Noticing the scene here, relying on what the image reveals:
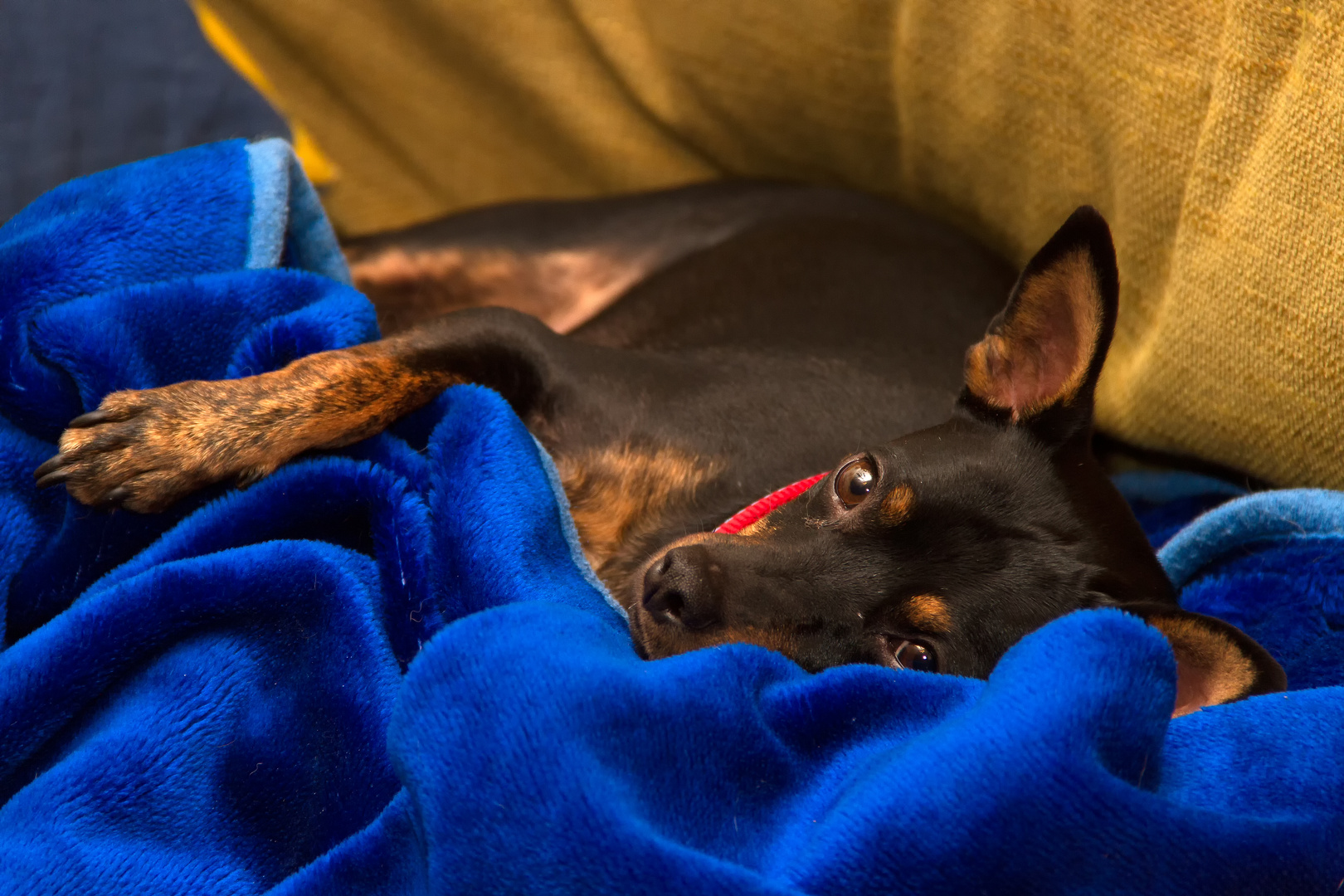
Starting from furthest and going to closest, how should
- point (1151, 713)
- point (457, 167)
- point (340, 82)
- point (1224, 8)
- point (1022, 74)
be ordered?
1. point (457, 167)
2. point (340, 82)
3. point (1022, 74)
4. point (1224, 8)
5. point (1151, 713)

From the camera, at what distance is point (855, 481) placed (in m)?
2.21

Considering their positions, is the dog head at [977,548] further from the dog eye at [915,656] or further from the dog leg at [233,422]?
the dog leg at [233,422]

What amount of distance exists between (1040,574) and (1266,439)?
0.76 m

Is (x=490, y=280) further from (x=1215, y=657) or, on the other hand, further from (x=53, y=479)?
(x=1215, y=657)

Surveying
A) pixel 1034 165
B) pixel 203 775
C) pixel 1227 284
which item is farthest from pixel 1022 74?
pixel 203 775

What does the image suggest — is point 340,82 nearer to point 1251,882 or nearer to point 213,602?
point 213,602

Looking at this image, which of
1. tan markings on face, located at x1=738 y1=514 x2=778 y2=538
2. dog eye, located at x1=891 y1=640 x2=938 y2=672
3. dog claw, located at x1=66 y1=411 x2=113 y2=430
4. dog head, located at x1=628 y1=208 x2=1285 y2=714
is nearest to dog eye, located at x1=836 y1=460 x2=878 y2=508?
dog head, located at x1=628 y1=208 x2=1285 y2=714

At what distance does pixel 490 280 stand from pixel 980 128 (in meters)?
1.47

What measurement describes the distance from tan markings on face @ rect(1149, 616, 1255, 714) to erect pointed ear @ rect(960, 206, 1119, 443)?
54 cm

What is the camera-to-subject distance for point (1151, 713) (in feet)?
4.61

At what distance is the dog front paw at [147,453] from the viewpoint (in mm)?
1940

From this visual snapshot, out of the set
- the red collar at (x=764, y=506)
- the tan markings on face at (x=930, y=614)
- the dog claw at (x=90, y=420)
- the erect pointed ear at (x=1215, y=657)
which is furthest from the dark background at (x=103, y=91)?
the erect pointed ear at (x=1215, y=657)

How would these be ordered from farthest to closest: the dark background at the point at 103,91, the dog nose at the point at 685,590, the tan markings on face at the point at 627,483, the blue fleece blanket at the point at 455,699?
the dark background at the point at 103,91, the tan markings on face at the point at 627,483, the dog nose at the point at 685,590, the blue fleece blanket at the point at 455,699

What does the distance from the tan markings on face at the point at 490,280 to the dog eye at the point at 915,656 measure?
1.72 meters
